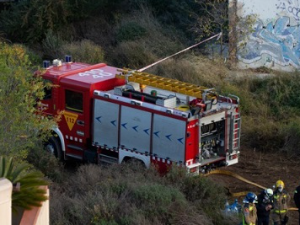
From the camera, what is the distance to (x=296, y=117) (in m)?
20.4

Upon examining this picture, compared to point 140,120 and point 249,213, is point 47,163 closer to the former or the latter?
point 140,120

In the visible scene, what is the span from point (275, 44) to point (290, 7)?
1336 millimetres

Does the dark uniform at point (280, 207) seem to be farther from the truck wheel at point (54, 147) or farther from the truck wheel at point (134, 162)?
the truck wheel at point (54, 147)

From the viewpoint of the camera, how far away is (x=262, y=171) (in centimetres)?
1716

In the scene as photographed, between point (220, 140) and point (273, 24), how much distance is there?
9497mm

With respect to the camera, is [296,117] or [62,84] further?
[296,117]

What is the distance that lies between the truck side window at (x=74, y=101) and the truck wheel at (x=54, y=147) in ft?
3.33

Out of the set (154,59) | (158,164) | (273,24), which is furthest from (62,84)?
(273,24)

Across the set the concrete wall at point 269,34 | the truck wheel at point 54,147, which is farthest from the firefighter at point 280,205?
the concrete wall at point 269,34

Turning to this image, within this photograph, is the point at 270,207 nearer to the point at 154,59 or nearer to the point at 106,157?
the point at 106,157

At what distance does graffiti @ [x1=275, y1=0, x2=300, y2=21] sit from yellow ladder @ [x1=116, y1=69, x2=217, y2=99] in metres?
8.84

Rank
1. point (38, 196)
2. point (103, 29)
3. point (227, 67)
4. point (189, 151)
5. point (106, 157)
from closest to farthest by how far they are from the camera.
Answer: point (38, 196) → point (189, 151) → point (106, 157) → point (227, 67) → point (103, 29)

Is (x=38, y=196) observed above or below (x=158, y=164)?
above

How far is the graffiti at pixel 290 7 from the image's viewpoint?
79.7ft
